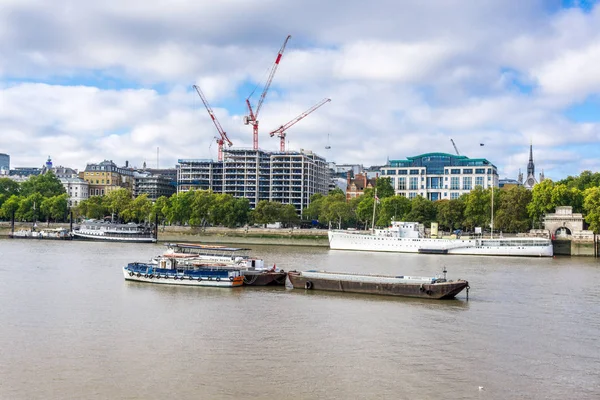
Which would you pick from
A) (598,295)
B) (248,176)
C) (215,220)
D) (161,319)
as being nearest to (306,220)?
(248,176)

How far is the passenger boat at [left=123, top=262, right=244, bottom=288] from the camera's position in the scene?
49.3m

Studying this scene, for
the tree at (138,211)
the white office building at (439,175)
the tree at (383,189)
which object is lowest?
the tree at (138,211)

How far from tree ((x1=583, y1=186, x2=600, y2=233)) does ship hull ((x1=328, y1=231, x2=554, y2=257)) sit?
8.19 m

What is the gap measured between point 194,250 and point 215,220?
3021 inches

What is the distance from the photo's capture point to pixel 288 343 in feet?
99.1

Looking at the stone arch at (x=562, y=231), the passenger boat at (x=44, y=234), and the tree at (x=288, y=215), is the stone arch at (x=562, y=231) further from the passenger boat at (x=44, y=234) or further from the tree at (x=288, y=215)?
the passenger boat at (x=44, y=234)

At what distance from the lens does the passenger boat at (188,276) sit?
49312 millimetres

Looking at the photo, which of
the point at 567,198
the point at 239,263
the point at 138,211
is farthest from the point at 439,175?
the point at 239,263

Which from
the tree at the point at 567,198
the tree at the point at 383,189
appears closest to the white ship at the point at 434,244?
the tree at the point at 567,198

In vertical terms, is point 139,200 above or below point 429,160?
below

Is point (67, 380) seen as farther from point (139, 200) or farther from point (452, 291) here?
point (139, 200)

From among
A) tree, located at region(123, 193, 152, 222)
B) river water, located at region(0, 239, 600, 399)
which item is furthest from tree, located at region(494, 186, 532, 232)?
tree, located at region(123, 193, 152, 222)

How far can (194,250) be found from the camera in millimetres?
62812

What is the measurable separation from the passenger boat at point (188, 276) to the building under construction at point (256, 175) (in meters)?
126
